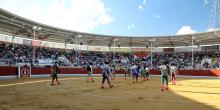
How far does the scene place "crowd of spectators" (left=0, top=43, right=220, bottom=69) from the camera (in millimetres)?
41128

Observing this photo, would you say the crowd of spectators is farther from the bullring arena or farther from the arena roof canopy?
the arena roof canopy

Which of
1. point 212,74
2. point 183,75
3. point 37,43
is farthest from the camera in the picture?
point 37,43

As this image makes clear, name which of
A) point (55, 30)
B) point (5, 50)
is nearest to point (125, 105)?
point (5, 50)

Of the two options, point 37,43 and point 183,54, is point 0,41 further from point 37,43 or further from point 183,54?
point 183,54

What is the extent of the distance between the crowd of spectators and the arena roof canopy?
218 cm

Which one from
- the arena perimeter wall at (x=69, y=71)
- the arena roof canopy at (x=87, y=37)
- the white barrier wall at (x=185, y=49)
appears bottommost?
the arena perimeter wall at (x=69, y=71)

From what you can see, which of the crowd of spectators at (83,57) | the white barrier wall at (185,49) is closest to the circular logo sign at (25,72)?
the crowd of spectators at (83,57)

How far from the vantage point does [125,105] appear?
11227 mm

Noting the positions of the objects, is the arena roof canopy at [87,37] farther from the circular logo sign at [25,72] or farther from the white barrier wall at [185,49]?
the circular logo sign at [25,72]

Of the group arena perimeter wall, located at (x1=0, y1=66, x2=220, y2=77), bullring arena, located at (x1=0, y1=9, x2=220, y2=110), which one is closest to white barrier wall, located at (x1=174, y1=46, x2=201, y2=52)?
bullring arena, located at (x1=0, y1=9, x2=220, y2=110)

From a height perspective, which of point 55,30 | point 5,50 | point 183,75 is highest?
point 55,30

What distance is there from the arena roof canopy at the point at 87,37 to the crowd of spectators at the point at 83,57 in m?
2.18

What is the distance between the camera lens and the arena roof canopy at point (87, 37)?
4097cm

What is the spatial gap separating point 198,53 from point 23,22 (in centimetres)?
3668
